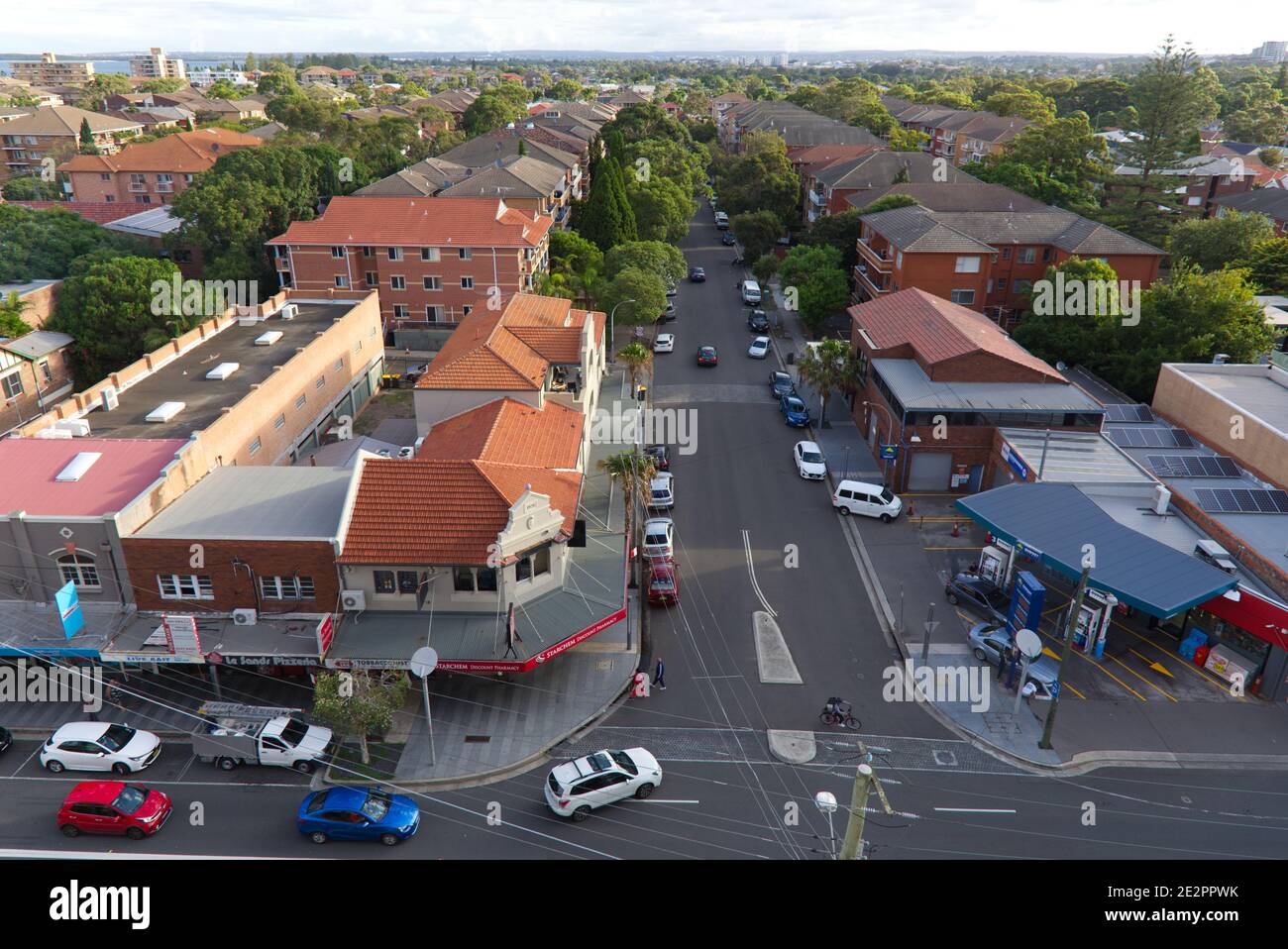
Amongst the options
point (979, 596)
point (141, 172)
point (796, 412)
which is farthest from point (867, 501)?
point (141, 172)

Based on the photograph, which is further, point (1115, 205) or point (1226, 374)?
point (1115, 205)

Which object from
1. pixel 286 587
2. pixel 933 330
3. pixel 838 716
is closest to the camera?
pixel 838 716

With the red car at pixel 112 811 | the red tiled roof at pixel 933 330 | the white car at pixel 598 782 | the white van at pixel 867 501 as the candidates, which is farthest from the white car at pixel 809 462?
the red car at pixel 112 811

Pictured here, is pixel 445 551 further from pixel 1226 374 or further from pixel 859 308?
pixel 1226 374

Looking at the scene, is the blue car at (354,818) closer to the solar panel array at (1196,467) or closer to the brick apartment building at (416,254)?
the solar panel array at (1196,467)

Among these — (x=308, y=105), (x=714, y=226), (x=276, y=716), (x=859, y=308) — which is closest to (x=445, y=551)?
(x=276, y=716)

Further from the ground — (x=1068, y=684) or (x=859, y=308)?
(x=859, y=308)

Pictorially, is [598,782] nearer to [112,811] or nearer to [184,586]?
[112,811]
